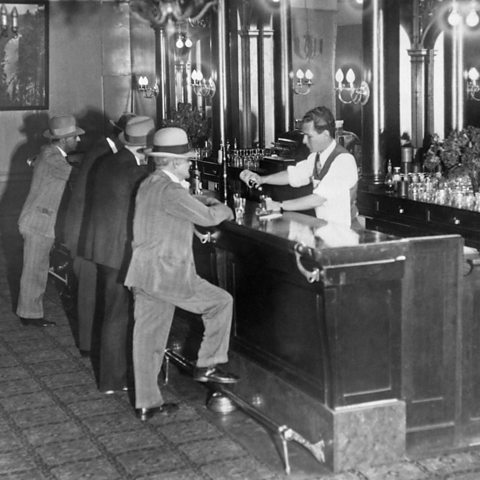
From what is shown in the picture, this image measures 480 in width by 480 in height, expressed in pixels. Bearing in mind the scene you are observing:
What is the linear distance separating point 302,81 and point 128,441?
10.4 m

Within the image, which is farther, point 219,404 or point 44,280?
point 44,280

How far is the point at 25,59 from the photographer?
49.3 feet

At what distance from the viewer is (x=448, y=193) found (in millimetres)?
9133

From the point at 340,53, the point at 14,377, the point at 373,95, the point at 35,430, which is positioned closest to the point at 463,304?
the point at 35,430

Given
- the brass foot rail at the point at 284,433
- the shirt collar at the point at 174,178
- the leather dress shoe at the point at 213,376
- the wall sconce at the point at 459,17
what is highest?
the wall sconce at the point at 459,17

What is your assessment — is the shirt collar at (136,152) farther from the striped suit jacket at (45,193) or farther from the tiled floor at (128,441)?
the striped suit jacket at (45,193)

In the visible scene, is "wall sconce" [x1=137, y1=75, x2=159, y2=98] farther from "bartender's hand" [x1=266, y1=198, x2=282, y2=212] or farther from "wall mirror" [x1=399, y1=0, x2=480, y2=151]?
"bartender's hand" [x1=266, y1=198, x2=282, y2=212]

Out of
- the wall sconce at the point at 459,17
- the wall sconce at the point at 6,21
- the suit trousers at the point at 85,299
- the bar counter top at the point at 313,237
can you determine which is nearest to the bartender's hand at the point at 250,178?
the bar counter top at the point at 313,237

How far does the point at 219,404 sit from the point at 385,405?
120 centimetres

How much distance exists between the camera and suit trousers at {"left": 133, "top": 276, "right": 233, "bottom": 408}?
551cm

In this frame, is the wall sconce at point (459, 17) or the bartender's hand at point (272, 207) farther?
the wall sconce at point (459, 17)

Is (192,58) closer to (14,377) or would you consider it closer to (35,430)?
(14,377)

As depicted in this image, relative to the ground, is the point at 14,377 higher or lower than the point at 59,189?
lower

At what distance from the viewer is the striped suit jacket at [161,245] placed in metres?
5.38
